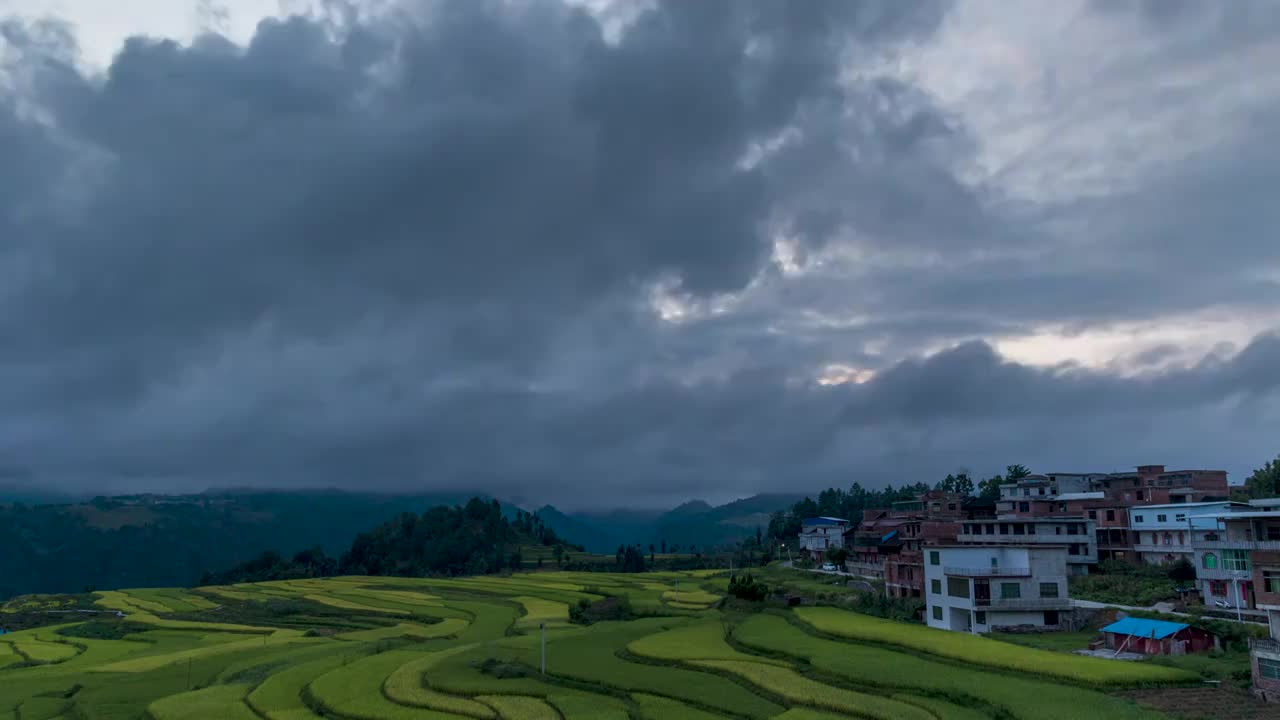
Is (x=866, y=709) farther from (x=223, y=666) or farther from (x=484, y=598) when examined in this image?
(x=484, y=598)

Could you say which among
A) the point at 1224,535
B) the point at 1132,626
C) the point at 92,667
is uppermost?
the point at 1224,535

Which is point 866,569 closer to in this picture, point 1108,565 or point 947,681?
point 1108,565

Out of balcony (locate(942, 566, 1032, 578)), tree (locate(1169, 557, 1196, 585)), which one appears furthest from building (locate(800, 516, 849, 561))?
balcony (locate(942, 566, 1032, 578))

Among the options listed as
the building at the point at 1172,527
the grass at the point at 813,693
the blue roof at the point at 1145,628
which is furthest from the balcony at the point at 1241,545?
the grass at the point at 813,693

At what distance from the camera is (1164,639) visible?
41406 mm

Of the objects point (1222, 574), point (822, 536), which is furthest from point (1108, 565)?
point (822, 536)

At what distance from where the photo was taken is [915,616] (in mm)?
→ 61250

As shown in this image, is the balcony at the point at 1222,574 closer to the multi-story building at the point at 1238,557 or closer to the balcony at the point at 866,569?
the multi-story building at the point at 1238,557

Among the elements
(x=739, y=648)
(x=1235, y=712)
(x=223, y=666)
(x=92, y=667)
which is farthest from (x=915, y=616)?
(x=92, y=667)

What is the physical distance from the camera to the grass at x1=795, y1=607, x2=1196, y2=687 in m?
34.8

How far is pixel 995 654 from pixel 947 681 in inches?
216

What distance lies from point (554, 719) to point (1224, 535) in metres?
48.7

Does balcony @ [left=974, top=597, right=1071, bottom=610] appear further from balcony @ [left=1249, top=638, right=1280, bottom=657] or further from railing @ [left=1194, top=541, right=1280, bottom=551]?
balcony @ [left=1249, top=638, right=1280, bottom=657]

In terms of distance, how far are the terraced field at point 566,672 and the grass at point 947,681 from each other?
111 millimetres
